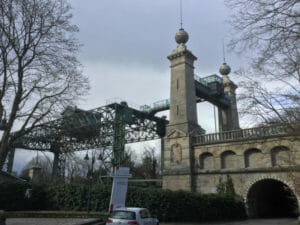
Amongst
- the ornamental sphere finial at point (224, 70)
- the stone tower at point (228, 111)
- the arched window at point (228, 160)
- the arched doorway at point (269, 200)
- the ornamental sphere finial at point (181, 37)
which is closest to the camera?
the arched doorway at point (269, 200)

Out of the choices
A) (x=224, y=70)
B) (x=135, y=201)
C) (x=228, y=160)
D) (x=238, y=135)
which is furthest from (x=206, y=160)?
(x=224, y=70)

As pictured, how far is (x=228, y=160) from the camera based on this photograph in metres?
28.1

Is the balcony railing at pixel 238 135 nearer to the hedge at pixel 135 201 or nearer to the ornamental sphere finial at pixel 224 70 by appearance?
the hedge at pixel 135 201

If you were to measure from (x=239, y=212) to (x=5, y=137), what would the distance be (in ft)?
68.4

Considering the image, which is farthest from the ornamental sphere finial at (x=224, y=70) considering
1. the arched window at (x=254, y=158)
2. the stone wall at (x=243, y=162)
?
the arched window at (x=254, y=158)

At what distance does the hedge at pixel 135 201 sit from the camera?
18.5 meters

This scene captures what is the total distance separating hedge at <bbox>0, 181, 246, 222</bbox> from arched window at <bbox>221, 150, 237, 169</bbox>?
388 cm

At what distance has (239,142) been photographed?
27.4 metres

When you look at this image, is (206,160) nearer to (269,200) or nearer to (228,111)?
(269,200)

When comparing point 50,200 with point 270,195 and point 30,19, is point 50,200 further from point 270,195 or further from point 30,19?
point 270,195

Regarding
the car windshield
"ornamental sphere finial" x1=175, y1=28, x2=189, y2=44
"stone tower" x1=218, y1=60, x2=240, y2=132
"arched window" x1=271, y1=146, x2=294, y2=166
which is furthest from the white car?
"stone tower" x1=218, y1=60, x2=240, y2=132

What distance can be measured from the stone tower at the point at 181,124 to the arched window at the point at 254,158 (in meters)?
5.90

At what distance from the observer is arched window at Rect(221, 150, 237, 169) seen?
27.6m

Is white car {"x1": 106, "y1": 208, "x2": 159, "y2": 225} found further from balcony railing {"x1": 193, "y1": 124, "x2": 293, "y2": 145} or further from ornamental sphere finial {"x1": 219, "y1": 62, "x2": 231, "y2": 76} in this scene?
ornamental sphere finial {"x1": 219, "y1": 62, "x2": 231, "y2": 76}
